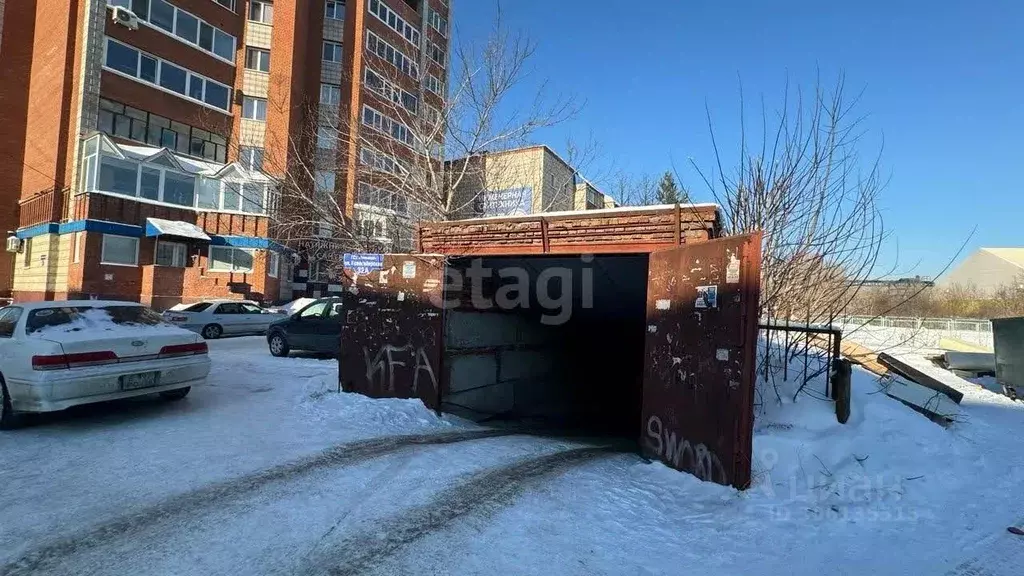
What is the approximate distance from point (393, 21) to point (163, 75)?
1587 cm

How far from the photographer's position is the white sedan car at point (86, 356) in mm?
5793

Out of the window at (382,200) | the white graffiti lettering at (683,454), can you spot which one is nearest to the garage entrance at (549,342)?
the white graffiti lettering at (683,454)

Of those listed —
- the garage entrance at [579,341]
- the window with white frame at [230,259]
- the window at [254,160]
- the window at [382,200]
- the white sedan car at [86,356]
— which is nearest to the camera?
the garage entrance at [579,341]

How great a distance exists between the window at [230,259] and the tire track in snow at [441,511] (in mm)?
25540

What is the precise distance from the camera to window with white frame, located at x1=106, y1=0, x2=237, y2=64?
27.5 meters

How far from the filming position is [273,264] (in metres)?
28.8

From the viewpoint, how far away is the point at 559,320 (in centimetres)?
1217

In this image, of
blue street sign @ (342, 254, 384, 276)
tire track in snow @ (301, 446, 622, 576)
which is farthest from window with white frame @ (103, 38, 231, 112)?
tire track in snow @ (301, 446, 622, 576)

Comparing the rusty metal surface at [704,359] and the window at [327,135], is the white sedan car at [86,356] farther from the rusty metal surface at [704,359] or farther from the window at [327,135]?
the window at [327,135]

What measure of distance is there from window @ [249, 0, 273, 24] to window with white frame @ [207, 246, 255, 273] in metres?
15.1

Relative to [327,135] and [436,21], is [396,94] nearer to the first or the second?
[327,135]

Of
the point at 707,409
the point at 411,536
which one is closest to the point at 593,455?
the point at 707,409

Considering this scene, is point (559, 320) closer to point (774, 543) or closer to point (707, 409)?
point (707, 409)

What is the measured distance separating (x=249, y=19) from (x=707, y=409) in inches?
1448
